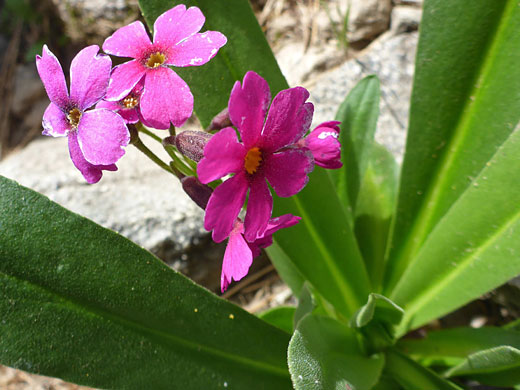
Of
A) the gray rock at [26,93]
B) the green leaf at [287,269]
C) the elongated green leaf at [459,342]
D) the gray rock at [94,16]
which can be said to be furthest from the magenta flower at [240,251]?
the gray rock at [26,93]

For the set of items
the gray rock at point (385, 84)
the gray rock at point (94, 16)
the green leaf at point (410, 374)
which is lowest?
the gray rock at point (94, 16)

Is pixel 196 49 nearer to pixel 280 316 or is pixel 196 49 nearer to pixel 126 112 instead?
pixel 126 112

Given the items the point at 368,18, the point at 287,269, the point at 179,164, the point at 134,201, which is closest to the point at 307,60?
the point at 368,18

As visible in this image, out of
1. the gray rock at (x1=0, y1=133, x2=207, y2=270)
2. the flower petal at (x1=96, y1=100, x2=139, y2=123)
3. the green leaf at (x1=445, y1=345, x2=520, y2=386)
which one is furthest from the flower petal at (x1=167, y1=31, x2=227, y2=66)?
the gray rock at (x1=0, y1=133, x2=207, y2=270)

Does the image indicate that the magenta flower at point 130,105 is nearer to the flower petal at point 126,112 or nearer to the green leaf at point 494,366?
the flower petal at point 126,112

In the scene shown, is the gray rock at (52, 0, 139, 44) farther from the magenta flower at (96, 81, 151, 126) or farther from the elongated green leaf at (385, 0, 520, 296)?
the magenta flower at (96, 81, 151, 126)

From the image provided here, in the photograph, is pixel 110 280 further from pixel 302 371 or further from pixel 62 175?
pixel 62 175

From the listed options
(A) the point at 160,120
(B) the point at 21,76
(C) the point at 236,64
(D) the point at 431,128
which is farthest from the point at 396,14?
(B) the point at 21,76
